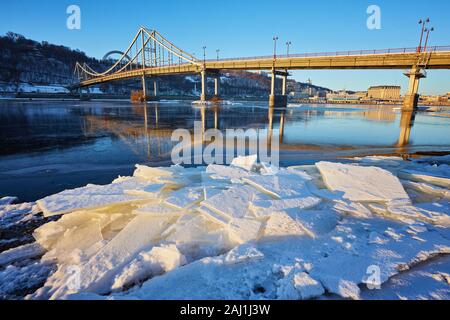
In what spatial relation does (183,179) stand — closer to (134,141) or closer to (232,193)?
(232,193)

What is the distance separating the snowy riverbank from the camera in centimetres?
184

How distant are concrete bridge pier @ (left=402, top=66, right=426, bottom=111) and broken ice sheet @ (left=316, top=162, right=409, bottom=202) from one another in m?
36.5

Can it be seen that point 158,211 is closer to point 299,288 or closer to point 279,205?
point 279,205

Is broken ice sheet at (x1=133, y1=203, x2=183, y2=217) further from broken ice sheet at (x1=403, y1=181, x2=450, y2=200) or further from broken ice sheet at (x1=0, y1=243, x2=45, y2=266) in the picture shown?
broken ice sheet at (x1=403, y1=181, x2=450, y2=200)

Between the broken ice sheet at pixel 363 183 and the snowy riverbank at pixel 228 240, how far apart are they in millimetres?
28

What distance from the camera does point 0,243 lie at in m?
2.45

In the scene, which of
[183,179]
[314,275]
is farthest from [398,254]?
[183,179]

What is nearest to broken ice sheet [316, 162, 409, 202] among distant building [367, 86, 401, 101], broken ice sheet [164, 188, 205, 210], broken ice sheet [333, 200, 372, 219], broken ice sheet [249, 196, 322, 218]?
broken ice sheet [333, 200, 372, 219]

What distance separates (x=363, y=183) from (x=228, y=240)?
2562 mm

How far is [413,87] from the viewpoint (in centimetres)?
3253

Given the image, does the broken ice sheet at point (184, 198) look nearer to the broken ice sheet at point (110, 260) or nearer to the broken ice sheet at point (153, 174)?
the broken ice sheet at point (110, 260)

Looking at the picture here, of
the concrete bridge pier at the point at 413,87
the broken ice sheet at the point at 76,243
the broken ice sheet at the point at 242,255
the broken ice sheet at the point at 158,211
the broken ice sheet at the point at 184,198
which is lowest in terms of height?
the broken ice sheet at the point at 76,243

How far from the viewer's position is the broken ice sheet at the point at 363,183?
3.36 m

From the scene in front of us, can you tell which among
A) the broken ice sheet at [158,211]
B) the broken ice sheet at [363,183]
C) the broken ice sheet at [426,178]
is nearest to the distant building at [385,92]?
the broken ice sheet at [426,178]
